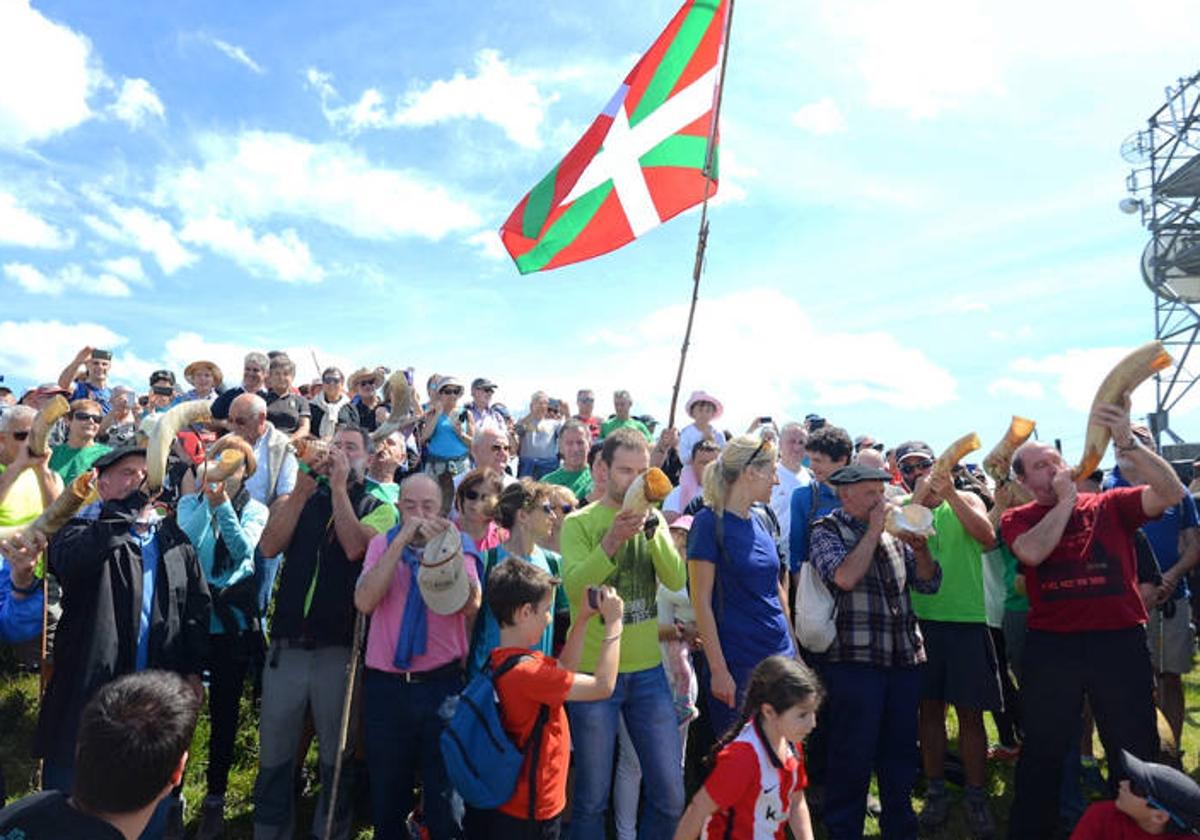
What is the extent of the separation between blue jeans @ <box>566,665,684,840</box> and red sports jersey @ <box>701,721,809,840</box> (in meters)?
0.67

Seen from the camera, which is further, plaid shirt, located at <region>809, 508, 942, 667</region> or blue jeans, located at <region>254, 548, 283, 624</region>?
blue jeans, located at <region>254, 548, 283, 624</region>

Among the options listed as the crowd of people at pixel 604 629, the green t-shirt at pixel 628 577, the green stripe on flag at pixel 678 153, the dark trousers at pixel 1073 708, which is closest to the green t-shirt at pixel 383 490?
the crowd of people at pixel 604 629

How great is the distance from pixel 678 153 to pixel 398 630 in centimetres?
524

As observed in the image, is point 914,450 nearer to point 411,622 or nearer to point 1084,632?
point 1084,632

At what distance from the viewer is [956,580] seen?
495 cm

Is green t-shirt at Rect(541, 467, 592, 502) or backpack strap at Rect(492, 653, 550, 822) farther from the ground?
green t-shirt at Rect(541, 467, 592, 502)

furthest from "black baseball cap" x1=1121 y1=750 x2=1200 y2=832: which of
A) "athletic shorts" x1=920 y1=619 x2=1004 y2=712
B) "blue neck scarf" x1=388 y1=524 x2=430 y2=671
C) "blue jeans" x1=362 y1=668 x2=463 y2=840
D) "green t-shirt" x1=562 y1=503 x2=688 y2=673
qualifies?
"blue neck scarf" x1=388 y1=524 x2=430 y2=671

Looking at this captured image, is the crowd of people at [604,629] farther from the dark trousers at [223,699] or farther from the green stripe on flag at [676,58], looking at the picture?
the green stripe on flag at [676,58]

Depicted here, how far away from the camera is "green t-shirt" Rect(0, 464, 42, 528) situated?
179 inches

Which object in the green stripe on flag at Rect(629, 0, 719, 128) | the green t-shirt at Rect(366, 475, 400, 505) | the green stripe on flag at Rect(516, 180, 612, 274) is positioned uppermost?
the green stripe on flag at Rect(629, 0, 719, 128)

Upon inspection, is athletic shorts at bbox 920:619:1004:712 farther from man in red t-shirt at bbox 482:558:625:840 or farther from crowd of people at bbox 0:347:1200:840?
man in red t-shirt at bbox 482:558:625:840

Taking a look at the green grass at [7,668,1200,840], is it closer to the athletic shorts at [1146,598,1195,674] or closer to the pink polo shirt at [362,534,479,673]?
the athletic shorts at [1146,598,1195,674]

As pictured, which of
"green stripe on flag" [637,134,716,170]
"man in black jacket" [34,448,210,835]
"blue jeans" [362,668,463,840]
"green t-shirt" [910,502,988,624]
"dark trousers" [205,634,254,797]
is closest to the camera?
"man in black jacket" [34,448,210,835]

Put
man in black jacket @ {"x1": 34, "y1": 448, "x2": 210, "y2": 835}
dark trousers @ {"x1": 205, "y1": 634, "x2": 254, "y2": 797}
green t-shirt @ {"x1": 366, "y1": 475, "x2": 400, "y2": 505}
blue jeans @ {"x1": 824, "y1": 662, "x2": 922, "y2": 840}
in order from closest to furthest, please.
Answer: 1. man in black jacket @ {"x1": 34, "y1": 448, "x2": 210, "y2": 835}
2. blue jeans @ {"x1": 824, "y1": 662, "x2": 922, "y2": 840}
3. dark trousers @ {"x1": 205, "y1": 634, "x2": 254, "y2": 797}
4. green t-shirt @ {"x1": 366, "y1": 475, "x2": 400, "y2": 505}
